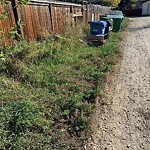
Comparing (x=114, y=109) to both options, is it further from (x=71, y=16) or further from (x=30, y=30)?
(x=71, y=16)

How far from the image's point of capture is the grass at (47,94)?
3623 millimetres

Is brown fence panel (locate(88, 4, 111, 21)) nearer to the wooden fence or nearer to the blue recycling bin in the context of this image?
the wooden fence

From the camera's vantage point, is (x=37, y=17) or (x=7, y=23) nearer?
(x=7, y=23)

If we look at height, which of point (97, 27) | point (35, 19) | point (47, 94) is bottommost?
point (47, 94)

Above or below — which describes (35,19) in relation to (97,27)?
above

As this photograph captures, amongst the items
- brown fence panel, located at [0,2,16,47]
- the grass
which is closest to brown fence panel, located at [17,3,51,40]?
brown fence panel, located at [0,2,16,47]

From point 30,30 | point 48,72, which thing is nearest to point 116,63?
point 48,72

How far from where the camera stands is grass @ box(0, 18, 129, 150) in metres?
3.62

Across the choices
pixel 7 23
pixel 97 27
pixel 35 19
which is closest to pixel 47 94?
pixel 7 23

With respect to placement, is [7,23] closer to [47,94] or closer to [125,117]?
[47,94]

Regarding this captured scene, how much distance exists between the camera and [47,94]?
4.91 m

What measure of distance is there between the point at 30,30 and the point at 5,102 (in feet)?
13.4

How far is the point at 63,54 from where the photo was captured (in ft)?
25.5

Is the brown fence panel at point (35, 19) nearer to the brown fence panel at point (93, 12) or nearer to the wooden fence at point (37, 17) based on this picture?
the wooden fence at point (37, 17)
